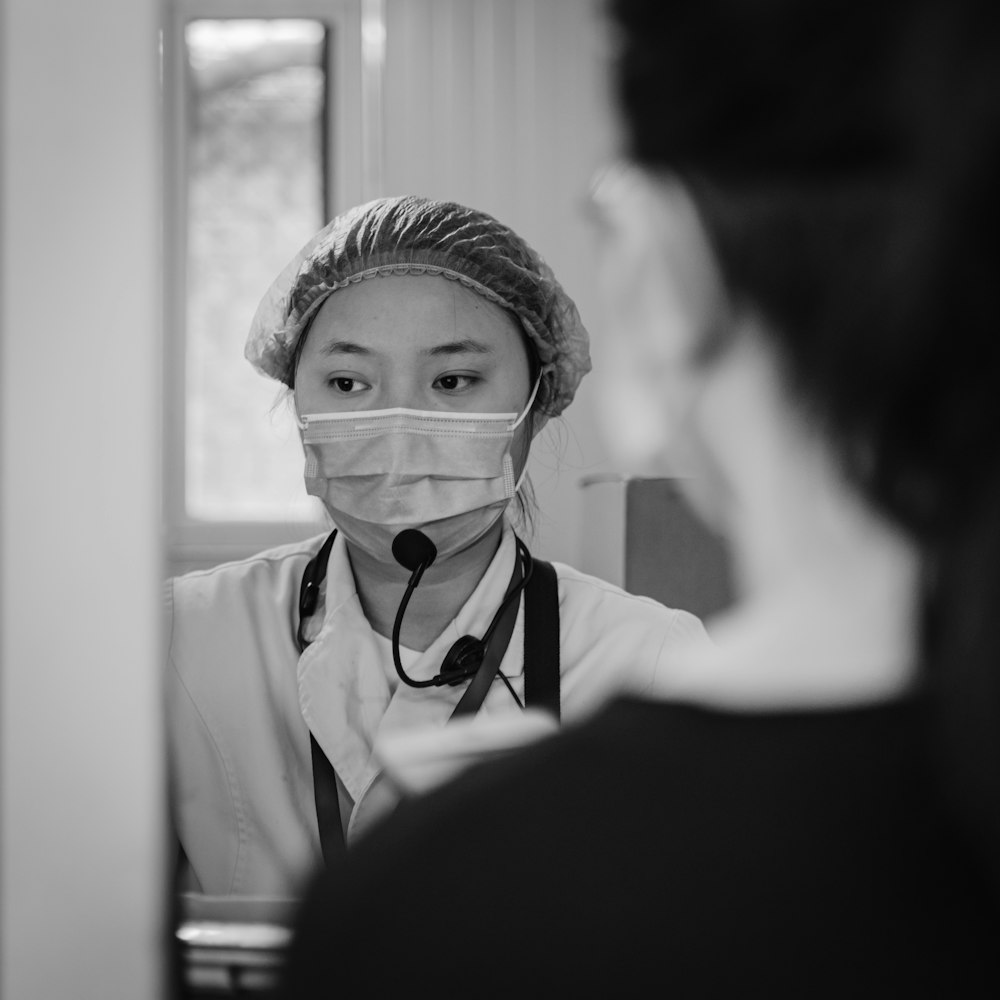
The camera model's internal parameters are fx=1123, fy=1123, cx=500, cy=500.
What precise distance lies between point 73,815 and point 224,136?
1.34 meters

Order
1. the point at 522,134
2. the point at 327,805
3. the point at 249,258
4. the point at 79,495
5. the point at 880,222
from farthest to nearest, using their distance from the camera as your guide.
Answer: the point at 249,258, the point at 522,134, the point at 327,805, the point at 79,495, the point at 880,222

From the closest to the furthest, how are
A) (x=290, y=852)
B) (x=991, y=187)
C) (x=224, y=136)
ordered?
(x=991, y=187)
(x=290, y=852)
(x=224, y=136)

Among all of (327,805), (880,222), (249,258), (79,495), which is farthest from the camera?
(249,258)

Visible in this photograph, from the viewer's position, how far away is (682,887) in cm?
35

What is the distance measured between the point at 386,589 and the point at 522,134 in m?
0.55

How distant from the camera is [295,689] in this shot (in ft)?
4.19

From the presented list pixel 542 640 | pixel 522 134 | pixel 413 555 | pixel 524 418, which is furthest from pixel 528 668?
pixel 522 134

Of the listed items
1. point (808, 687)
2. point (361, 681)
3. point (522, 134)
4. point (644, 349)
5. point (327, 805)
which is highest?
point (522, 134)

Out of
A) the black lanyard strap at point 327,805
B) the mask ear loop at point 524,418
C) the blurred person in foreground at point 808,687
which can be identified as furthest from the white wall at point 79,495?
the mask ear loop at point 524,418

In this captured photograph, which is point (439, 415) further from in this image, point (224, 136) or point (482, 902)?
point (482, 902)

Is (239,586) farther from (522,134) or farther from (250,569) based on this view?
(522,134)

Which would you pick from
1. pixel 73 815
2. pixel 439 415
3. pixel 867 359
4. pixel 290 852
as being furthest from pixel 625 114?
pixel 290 852

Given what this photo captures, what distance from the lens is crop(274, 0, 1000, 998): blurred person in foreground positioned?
324 millimetres

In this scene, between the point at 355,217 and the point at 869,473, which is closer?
the point at 869,473
